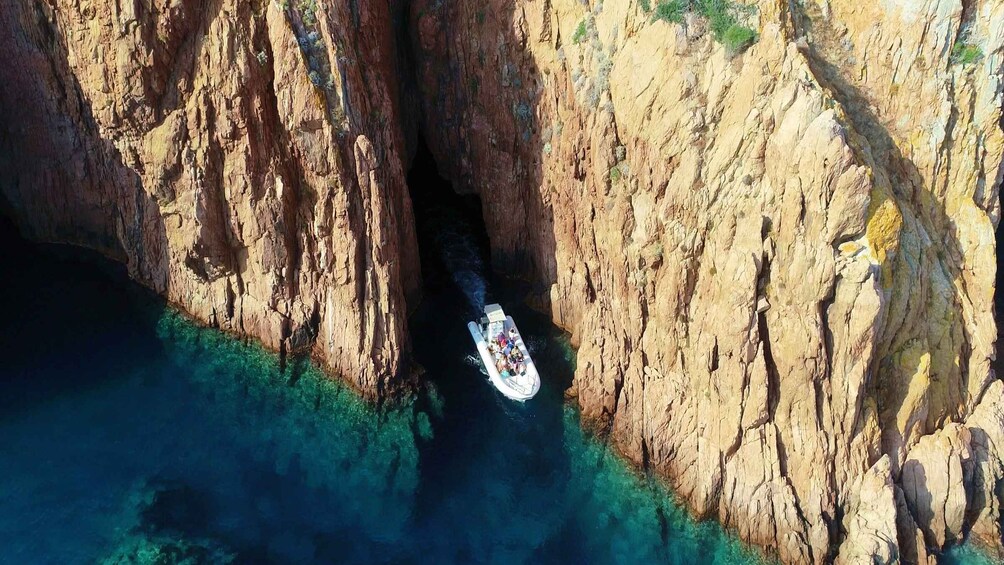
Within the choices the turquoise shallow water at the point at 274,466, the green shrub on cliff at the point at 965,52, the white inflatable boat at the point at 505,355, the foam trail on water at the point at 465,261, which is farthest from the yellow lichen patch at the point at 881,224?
the foam trail on water at the point at 465,261

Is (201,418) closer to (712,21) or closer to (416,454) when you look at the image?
(416,454)

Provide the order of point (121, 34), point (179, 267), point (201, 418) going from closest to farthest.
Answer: point (121, 34) → point (201, 418) → point (179, 267)

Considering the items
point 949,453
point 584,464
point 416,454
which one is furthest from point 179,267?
point 949,453

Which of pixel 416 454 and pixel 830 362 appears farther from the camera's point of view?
pixel 416 454

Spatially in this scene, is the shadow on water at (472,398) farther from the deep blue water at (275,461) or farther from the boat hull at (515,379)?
the boat hull at (515,379)

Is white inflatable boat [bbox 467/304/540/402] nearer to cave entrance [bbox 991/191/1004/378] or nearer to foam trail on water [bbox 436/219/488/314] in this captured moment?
foam trail on water [bbox 436/219/488/314]

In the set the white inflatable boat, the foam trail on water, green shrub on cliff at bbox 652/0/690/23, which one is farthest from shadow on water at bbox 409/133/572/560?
green shrub on cliff at bbox 652/0/690/23

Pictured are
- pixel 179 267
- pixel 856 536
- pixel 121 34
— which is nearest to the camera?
pixel 856 536
